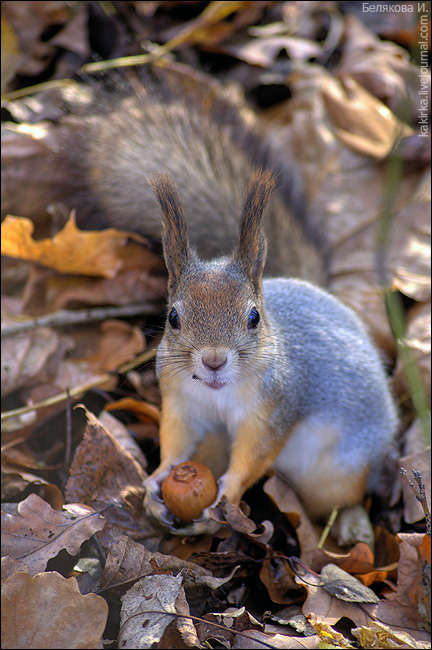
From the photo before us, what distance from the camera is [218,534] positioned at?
2188 millimetres

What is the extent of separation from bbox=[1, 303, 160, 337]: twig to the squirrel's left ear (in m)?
1.07

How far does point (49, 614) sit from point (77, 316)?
162cm

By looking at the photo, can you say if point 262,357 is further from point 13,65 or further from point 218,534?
point 13,65

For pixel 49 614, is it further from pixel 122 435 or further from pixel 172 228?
pixel 172 228

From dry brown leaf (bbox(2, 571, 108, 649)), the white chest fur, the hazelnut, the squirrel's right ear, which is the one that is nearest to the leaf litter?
dry brown leaf (bbox(2, 571, 108, 649))

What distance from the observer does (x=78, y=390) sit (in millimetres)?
2691

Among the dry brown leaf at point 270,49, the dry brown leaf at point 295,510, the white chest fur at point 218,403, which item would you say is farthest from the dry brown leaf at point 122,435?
the dry brown leaf at point 270,49

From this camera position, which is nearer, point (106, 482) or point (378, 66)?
point (106, 482)

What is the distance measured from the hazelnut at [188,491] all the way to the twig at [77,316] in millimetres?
1094

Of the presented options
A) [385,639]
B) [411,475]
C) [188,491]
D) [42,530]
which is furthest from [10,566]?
[411,475]

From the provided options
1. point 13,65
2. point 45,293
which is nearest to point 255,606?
point 45,293

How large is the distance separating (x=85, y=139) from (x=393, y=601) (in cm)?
250

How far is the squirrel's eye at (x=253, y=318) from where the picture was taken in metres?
2.08

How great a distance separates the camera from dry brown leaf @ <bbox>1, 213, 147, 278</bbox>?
9.21 ft
